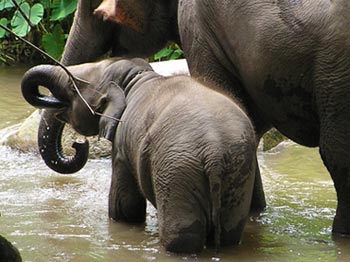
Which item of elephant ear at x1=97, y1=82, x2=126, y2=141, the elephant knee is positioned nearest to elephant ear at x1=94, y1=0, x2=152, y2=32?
elephant ear at x1=97, y1=82, x2=126, y2=141

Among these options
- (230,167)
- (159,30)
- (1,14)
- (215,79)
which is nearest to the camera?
(230,167)

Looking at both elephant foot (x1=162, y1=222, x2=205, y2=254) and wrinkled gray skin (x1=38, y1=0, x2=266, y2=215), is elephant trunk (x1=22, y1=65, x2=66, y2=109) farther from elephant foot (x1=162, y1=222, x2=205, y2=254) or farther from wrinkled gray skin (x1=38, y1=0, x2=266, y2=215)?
elephant foot (x1=162, y1=222, x2=205, y2=254)

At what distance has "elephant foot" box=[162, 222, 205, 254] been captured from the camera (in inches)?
219

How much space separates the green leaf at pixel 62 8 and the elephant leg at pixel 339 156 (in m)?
7.77

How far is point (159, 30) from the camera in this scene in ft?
23.9

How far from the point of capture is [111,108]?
21.1 feet

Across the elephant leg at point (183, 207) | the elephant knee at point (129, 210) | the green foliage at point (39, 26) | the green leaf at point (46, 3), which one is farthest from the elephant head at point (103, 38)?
the green leaf at point (46, 3)

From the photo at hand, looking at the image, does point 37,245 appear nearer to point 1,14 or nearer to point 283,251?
point 283,251

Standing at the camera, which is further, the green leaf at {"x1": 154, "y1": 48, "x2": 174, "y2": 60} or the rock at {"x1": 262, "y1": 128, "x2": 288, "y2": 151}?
the green leaf at {"x1": 154, "y1": 48, "x2": 174, "y2": 60}

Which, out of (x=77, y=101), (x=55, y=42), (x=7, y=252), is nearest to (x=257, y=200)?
(x=77, y=101)

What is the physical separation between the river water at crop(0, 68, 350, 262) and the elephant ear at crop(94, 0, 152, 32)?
1217 mm

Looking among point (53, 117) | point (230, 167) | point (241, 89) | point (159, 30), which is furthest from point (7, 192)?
point (230, 167)

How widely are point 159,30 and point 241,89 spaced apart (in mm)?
1061

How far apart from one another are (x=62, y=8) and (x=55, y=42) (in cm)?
59
